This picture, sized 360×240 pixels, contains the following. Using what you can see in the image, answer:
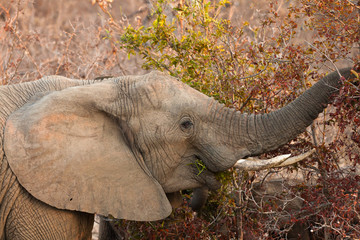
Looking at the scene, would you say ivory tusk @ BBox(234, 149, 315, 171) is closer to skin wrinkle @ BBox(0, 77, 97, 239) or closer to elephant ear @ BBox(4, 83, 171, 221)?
elephant ear @ BBox(4, 83, 171, 221)

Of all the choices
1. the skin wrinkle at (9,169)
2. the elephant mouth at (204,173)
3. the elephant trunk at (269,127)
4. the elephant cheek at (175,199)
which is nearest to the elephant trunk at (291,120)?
the elephant trunk at (269,127)

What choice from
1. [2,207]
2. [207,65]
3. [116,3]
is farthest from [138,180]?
[116,3]

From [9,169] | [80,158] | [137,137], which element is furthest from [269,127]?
[9,169]

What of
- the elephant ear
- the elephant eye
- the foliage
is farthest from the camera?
the foliage

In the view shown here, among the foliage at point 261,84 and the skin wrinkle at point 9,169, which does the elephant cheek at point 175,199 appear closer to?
the foliage at point 261,84

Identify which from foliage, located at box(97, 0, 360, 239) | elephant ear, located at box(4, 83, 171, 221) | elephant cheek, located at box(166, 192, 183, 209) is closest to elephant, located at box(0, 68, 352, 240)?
elephant ear, located at box(4, 83, 171, 221)

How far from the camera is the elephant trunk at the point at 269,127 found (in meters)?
4.03

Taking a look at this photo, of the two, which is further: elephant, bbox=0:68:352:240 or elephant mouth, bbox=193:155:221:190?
elephant mouth, bbox=193:155:221:190

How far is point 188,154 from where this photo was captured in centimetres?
413

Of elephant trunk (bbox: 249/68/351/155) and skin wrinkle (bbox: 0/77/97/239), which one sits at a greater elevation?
elephant trunk (bbox: 249/68/351/155)

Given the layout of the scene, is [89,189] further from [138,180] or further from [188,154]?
[188,154]

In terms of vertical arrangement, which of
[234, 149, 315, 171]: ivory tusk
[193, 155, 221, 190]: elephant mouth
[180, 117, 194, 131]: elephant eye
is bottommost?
[193, 155, 221, 190]: elephant mouth

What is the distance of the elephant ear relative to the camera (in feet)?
12.7

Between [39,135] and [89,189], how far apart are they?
0.48m
